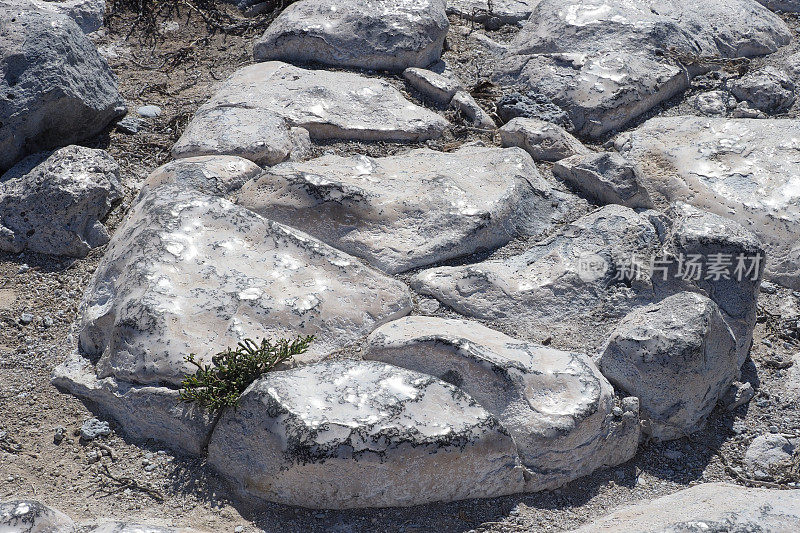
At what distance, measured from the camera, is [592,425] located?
12.1ft

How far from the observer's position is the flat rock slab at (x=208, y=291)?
385 centimetres

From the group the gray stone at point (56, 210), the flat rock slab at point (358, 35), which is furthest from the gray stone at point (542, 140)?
the gray stone at point (56, 210)

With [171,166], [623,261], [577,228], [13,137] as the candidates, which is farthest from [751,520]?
[13,137]

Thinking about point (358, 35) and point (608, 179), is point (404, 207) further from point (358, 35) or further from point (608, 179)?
point (358, 35)

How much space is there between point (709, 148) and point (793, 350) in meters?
1.35

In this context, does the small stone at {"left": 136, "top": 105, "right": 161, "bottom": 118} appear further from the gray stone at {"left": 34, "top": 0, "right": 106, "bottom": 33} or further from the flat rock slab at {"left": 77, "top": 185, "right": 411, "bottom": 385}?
the flat rock slab at {"left": 77, "top": 185, "right": 411, "bottom": 385}

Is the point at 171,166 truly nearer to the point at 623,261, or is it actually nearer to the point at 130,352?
the point at 130,352

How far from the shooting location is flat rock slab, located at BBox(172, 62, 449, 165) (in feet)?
16.6

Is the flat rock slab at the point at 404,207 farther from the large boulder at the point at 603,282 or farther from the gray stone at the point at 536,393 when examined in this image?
the gray stone at the point at 536,393

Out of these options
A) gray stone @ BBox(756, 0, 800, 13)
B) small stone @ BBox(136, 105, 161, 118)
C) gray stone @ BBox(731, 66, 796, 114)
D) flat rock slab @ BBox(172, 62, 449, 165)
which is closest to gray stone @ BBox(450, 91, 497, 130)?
flat rock slab @ BBox(172, 62, 449, 165)

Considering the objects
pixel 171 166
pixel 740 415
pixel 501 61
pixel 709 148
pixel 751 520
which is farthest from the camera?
pixel 501 61

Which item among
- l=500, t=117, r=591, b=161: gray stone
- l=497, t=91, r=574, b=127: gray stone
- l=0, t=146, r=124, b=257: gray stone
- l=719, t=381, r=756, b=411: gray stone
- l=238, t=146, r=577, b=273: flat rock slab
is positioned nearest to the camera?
l=719, t=381, r=756, b=411: gray stone

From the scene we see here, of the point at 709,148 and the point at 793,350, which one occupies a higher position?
the point at 709,148

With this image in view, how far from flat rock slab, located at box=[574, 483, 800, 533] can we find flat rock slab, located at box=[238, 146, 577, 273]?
163 centimetres
